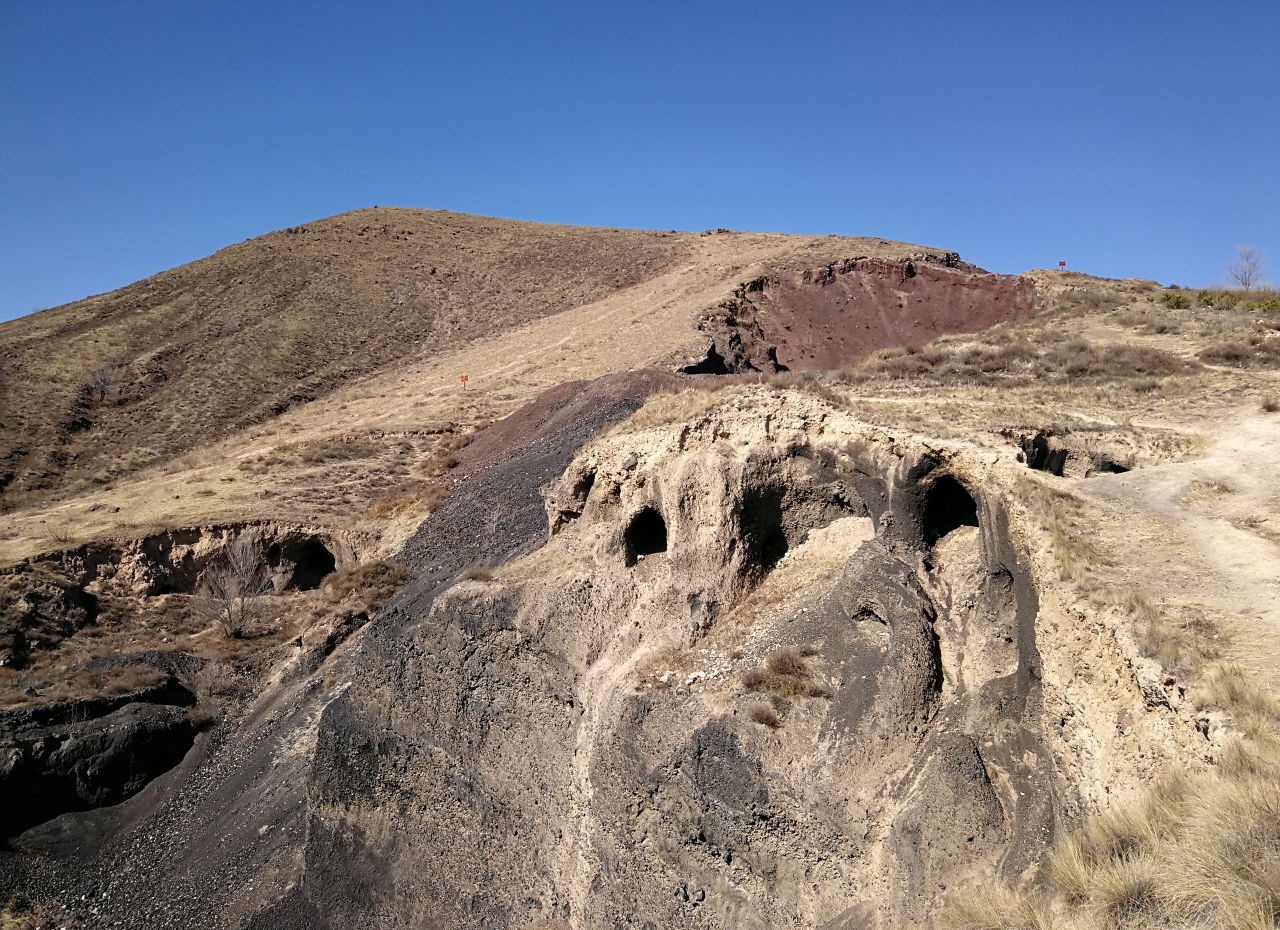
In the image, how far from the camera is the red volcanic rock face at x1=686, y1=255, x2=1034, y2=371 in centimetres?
3728

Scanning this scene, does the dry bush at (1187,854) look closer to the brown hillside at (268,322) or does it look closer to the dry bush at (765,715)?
the dry bush at (765,715)

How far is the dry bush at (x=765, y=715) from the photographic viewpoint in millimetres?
10250

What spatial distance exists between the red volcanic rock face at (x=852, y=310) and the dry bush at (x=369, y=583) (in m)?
18.2

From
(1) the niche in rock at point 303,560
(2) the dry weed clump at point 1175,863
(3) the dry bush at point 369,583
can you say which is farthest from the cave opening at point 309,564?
(2) the dry weed clump at point 1175,863

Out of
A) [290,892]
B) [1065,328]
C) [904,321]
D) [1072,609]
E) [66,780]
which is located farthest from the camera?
[904,321]

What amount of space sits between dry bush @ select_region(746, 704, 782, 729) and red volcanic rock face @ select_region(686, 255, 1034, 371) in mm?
25488

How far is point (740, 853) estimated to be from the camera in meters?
9.98

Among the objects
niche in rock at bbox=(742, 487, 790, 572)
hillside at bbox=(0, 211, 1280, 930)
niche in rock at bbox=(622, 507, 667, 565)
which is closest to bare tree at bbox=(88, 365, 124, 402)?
hillside at bbox=(0, 211, 1280, 930)

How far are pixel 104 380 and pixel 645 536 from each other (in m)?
42.7

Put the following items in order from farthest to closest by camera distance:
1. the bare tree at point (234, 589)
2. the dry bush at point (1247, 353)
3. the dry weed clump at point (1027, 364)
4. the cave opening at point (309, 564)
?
1. the cave opening at point (309, 564)
2. the bare tree at point (234, 589)
3. the dry weed clump at point (1027, 364)
4. the dry bush at point (1247, 353)

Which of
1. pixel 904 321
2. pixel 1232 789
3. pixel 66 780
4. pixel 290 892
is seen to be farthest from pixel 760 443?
pixel 904 321

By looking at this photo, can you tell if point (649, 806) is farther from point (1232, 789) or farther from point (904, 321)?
point (904, 321)

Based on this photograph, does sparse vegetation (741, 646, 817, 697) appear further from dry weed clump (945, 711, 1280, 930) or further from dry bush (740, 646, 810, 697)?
dry weed clump (945, 711, 1280, 930)

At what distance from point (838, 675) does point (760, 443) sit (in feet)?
12.3
